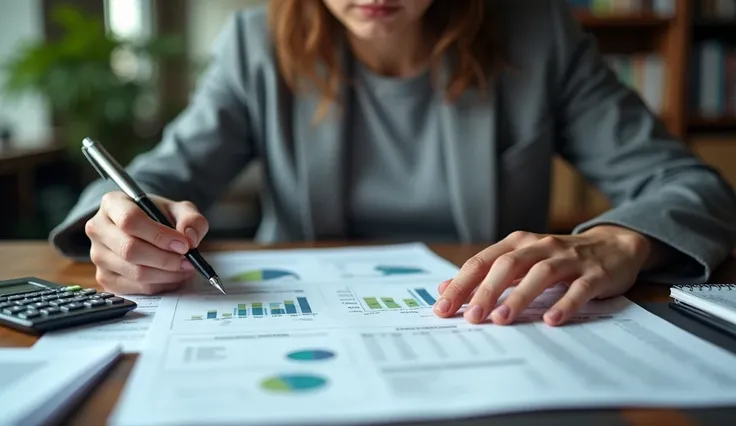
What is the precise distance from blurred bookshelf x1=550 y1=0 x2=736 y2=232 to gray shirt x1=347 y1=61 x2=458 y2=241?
146cm

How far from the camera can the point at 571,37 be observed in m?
1.10

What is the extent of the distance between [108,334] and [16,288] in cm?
18

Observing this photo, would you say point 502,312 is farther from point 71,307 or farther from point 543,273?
point 71,307

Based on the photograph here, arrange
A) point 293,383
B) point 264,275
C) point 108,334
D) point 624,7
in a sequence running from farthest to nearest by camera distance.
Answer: point 624,7 < point 264,275 < point 108,334 < point 293,383

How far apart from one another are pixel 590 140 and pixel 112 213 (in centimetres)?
71

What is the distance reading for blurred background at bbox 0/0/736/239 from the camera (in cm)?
221

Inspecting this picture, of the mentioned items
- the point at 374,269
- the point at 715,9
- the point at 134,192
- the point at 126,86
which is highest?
the point at 715,9

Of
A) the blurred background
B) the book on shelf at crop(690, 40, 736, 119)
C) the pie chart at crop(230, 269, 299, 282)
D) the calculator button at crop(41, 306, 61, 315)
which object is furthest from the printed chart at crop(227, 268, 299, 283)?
the book on shelf at crop(690, 40, 736, 119)

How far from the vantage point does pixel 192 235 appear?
69 cm

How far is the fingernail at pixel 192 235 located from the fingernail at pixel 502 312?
0.30 metres

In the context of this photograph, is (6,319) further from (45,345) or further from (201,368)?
(201,368)

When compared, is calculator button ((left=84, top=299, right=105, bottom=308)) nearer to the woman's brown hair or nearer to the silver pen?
the silver pen

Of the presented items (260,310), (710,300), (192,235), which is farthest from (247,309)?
(710,300)

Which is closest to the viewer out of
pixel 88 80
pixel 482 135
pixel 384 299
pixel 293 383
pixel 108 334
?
pixel 293 383
